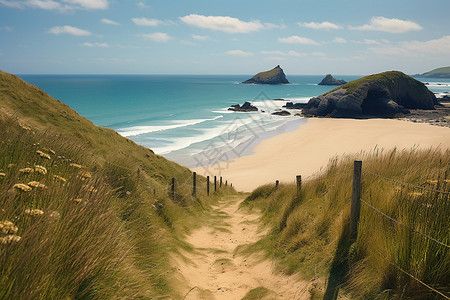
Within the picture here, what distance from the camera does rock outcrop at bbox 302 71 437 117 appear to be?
63.7m

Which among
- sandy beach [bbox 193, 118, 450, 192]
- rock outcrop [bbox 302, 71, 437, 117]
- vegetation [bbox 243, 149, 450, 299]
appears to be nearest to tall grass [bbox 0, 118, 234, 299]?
vegetation [bbox 243, 149, 450, 299]

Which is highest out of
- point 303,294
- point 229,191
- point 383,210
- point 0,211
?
point 0,211

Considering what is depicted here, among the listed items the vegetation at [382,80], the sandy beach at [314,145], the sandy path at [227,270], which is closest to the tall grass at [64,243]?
the sandy path at [227,270]

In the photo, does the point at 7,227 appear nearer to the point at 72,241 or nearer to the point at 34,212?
the point at 34,212

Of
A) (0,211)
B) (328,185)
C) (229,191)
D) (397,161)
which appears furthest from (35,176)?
(229,191)

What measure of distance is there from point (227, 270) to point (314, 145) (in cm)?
3381

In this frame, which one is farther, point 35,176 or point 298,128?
point 298,128

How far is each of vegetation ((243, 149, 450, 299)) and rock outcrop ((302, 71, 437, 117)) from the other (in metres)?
60.7

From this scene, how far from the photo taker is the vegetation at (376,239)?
11.6ft

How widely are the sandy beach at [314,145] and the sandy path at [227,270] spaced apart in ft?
39.8

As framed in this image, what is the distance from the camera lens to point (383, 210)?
4.93 metres

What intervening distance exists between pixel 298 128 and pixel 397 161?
4517 centimetres

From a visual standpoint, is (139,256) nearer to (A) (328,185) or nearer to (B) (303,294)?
(B) (303,294)

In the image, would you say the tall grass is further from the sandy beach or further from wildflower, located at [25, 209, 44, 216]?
the sandy beach
